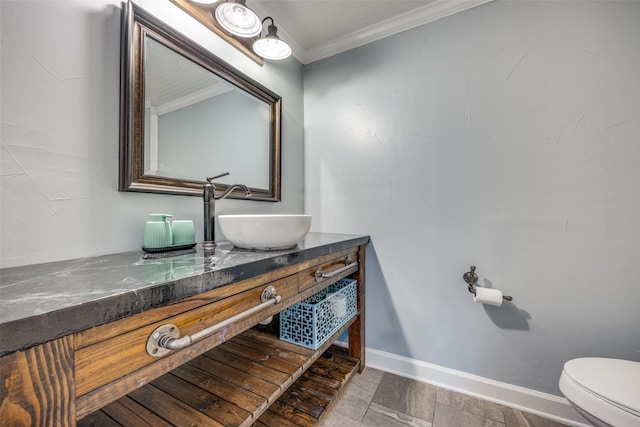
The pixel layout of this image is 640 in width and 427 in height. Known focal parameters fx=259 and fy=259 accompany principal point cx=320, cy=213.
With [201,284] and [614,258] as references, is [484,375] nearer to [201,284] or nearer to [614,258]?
[614,258]

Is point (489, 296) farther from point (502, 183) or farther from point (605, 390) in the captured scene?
point (502, 183)

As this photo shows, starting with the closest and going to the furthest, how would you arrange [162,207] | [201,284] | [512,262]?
1. [201,284]
2. [162,207]
3. [512,262]

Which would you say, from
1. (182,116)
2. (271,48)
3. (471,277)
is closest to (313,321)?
(471,277)

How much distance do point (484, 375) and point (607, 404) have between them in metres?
0.60

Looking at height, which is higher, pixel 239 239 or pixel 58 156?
pixel 58 156

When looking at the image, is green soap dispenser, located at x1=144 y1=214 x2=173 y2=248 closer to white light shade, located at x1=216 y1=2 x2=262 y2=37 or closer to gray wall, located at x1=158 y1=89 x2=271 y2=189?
gray wall, located at x1=158 y1=89 x2=271 y2=189

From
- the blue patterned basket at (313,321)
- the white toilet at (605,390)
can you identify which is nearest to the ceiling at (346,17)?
the blue patterned basket at (313,321)

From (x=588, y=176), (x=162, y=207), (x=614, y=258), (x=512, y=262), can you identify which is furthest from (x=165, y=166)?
(x=614, y=258)

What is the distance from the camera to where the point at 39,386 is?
1.23 ft

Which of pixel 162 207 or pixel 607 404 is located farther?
pixel 162 207

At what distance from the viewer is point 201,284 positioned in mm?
612

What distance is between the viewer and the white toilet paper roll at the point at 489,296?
4.04 feet

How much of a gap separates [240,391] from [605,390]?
47.8 inches

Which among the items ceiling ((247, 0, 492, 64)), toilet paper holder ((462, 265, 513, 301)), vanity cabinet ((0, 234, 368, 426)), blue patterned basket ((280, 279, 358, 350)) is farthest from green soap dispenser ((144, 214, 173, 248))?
toilet paper holder ((462, 265, 513, 301))
